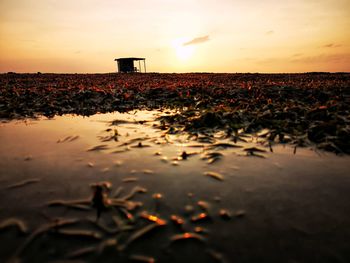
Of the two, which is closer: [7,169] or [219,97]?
[7,169]

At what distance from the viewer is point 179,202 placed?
2479mm

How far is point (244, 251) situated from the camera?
6.04ft

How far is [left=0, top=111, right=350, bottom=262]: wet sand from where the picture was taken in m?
1.85

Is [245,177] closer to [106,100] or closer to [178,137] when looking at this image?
[178,137]

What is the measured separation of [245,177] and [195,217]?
3.58 ft

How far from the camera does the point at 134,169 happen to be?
3.28 metres

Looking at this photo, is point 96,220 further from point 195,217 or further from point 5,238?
point 195,217

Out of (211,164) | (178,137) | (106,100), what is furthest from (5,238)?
(106,100)

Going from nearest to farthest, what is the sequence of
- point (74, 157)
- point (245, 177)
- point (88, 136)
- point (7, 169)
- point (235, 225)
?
1. point (235, 225)
2. point (245, 177)
3. point (7, 169)
4. point (74, 157)
5. point (88, 136)

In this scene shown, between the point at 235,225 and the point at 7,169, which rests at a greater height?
the point at 7,169

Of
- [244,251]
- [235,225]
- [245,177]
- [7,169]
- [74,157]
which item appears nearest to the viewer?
[244,251]

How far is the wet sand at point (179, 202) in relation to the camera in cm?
185

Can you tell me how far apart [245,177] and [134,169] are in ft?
4.82

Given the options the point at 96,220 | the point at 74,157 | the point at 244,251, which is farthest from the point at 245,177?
the point at 74,157
